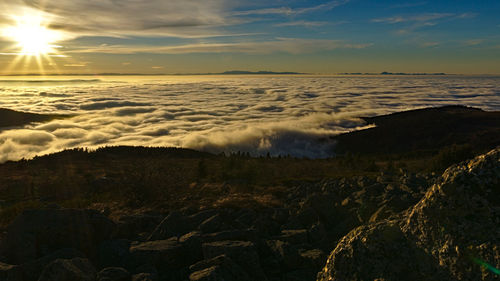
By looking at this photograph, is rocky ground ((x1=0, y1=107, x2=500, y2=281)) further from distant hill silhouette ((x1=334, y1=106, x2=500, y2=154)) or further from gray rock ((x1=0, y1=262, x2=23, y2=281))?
distant hill silhouette ((x1=334, y1=106, x2=500, y2=154))

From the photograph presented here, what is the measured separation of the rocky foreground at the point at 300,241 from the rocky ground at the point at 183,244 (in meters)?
0.02

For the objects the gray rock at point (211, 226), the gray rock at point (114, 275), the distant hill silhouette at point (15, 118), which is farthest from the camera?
the distant hill silhouette at point (15, 118)

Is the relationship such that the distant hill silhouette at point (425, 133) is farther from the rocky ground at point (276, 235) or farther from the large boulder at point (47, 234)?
the large boulder at point (47, 234)

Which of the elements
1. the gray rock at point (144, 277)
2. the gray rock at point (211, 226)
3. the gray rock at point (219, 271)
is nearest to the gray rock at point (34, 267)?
the gray rock at point (144, 277)

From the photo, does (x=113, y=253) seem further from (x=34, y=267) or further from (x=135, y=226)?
(x=135, y=226)

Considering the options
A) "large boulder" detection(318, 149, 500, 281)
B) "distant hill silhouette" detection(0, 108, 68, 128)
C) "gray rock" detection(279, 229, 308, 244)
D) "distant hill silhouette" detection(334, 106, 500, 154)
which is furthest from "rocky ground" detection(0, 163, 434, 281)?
"distant hill silhouette" detection(0, 108, 68, 128)

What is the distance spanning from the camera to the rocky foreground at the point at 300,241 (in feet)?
9.70

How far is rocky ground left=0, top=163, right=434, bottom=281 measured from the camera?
480 cm

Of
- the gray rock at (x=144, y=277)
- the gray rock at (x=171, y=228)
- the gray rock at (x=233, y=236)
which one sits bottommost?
the gray rock at (x=171, y=228)

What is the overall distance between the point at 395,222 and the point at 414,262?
0.47 m

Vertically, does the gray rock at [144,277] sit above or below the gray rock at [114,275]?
below

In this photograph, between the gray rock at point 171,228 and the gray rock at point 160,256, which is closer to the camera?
the gray rock at point 160,256

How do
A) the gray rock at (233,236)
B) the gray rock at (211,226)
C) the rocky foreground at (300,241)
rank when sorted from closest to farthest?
the rocky foreground at (300,241) → the gray rock at (233,236) → the gray rock at (211,226)

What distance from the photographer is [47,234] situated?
614 cm
